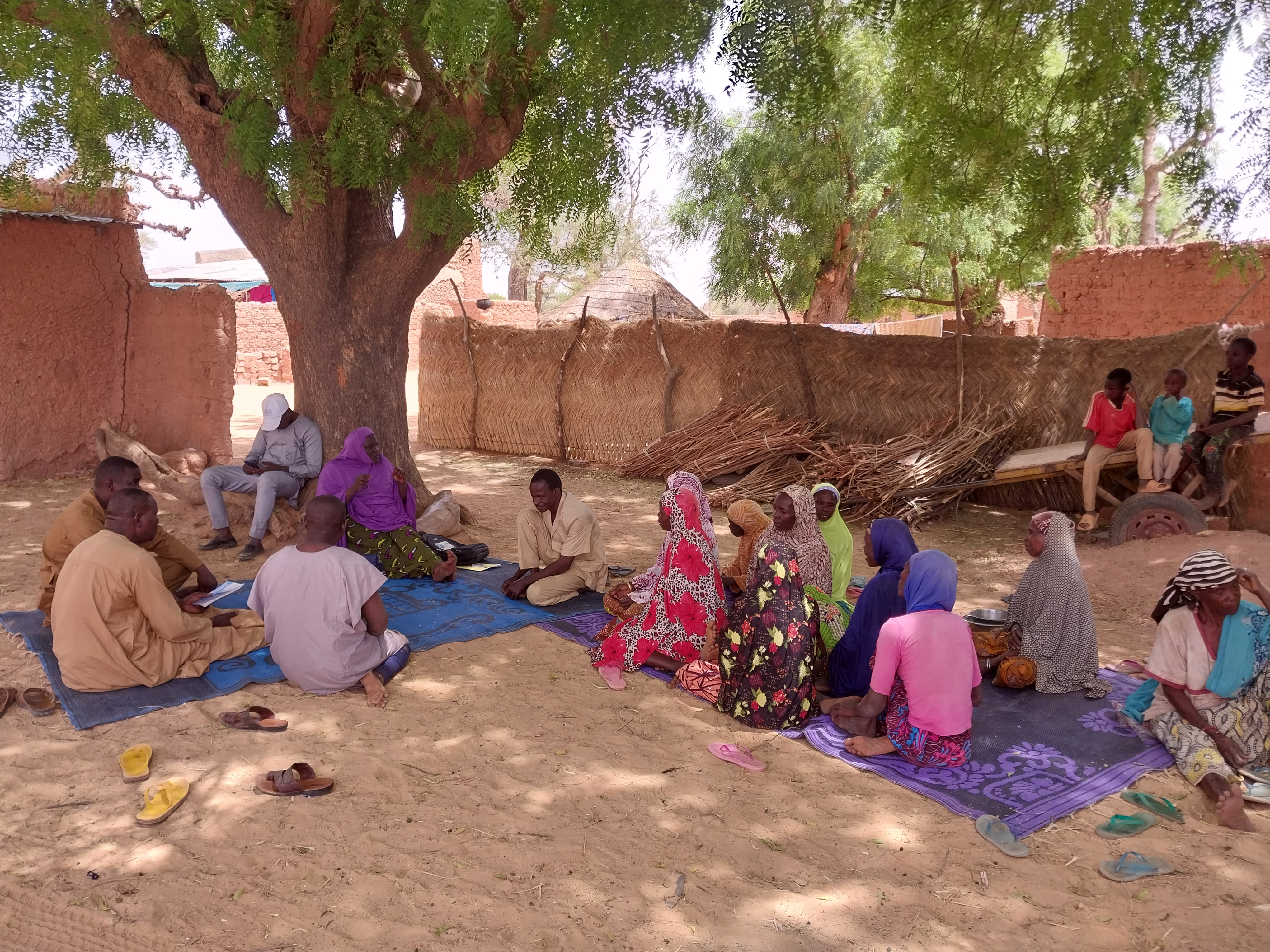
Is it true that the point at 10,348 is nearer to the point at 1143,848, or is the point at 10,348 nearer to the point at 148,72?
the point at 148,72

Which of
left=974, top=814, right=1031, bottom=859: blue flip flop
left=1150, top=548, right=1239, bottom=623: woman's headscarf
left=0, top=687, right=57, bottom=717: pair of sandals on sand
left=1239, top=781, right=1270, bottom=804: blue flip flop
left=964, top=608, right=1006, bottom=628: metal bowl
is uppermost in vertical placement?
left=1150, top=548, right=1239, bottom=623: woman's headscarf

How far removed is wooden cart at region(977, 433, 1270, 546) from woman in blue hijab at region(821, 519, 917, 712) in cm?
356

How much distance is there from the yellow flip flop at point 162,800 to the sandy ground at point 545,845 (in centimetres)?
6

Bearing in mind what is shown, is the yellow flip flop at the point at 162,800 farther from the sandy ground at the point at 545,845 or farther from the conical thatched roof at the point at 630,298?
the conical thatched roof at the point at 630,298

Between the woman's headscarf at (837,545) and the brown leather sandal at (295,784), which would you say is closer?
the brown leather sandal at (295,784)

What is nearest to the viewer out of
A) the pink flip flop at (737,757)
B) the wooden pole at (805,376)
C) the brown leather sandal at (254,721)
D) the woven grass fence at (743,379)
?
the pink flip flop at (737,757)

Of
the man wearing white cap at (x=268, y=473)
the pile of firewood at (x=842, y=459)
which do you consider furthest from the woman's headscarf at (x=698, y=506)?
the man wearing white cap at (x=268, y=473)

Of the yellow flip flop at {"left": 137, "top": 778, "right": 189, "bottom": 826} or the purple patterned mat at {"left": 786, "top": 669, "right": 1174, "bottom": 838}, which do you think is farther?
the purple patterned mat at {"left": 786, "top": 669, "right": 1174, "bottom": 838}

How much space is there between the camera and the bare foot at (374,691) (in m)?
4.45

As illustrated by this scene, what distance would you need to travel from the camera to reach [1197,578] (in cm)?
377

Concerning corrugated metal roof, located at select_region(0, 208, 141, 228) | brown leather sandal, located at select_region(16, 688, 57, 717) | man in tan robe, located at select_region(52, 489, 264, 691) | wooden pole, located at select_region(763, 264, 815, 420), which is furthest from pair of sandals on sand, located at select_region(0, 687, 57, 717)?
wooden pole, located at select_region(763, 264, 815, 420)

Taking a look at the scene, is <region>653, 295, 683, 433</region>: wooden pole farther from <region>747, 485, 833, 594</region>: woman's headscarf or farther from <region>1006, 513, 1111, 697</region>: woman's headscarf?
<region>1006, 513, 1111, 697</region>: woman's headscarf

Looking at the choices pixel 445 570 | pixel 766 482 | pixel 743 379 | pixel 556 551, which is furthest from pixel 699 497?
pixel 743 379

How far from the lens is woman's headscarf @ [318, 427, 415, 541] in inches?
263
